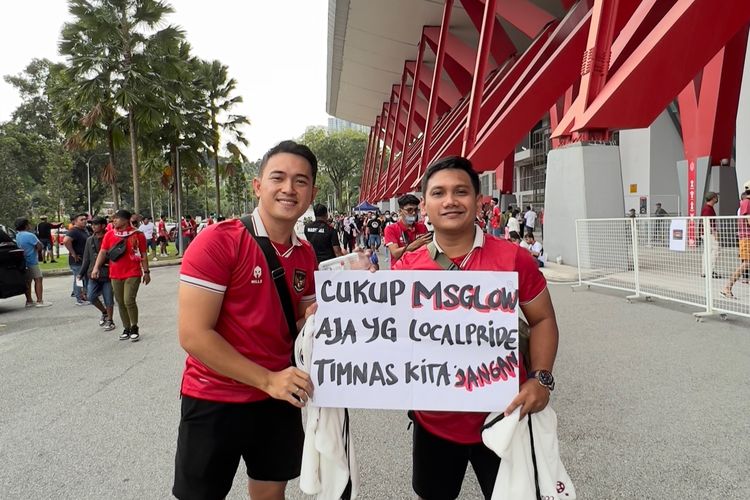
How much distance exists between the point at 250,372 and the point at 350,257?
61 centimetres

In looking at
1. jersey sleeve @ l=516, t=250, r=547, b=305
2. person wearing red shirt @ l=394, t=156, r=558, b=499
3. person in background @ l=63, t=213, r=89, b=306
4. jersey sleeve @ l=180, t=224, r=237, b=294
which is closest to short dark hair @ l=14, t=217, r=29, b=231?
person in background @ l=63, t=213, r=89, b=306

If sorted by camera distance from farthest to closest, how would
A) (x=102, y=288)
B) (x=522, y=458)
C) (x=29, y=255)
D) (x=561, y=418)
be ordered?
(x=29, y=255), (x=102, y=288), (x=561, y=418), (x=522, y=458)

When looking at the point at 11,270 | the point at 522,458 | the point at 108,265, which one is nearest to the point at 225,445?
the point at 522,458

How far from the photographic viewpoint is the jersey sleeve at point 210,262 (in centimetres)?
165

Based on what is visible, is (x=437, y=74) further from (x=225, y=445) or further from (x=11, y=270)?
(x=225, y=445)

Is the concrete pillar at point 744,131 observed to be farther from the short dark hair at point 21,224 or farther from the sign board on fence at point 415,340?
the short dark hair at point 21,224

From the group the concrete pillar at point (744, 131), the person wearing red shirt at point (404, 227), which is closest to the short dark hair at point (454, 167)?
the person wearing red shirt at point (404, 227)

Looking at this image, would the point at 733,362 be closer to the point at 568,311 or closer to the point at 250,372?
the point at 568,311

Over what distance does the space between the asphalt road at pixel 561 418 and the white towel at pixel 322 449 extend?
112 centimetres

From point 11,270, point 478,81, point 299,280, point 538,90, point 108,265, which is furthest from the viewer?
point 478,81

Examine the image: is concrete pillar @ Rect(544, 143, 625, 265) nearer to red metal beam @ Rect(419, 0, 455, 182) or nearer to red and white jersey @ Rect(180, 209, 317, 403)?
red and white jersey @ Rect(180, 209, 317, 403)

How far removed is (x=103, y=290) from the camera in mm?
7531

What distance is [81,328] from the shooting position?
7559 mm

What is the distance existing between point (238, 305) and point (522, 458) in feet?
3.75
